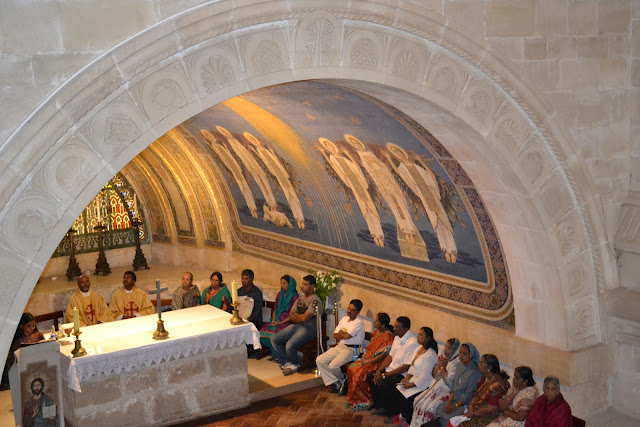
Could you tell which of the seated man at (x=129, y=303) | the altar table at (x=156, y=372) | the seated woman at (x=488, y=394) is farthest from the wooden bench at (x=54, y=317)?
the seated woman at (x=488, y=394)

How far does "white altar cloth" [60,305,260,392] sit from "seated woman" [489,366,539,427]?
3.44m

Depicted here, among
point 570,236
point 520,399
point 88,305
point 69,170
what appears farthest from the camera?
point 88,305

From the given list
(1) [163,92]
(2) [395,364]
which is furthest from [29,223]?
(2) [395,364]

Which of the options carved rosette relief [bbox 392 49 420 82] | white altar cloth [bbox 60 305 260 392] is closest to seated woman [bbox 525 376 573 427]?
carved rosette relief [bbox 392 49 420 82]

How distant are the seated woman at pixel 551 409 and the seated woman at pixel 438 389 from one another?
120 cm

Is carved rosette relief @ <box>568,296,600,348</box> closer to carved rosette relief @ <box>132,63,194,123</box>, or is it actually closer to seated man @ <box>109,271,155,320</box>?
carved rosette relief @ <box>132,63,194,123</box>

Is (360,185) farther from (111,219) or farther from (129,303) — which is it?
(111,219)

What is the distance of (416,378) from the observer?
365 inches

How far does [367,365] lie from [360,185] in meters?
2.41

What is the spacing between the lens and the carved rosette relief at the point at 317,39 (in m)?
6.29

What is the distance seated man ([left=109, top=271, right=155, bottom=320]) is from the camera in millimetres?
Answer: 12406

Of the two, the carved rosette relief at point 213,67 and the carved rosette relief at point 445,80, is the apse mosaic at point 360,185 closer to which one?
the carved rosette relief at point 445,80

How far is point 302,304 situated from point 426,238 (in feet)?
7.88

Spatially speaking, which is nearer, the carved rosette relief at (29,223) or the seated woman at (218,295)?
the carved rosette relief at (29,223)
